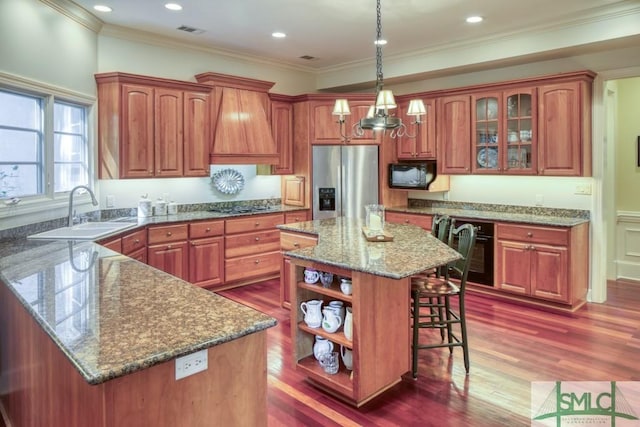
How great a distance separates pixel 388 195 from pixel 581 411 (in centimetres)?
372

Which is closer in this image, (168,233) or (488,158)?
(168,233)

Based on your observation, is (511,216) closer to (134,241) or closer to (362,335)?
(362,335)

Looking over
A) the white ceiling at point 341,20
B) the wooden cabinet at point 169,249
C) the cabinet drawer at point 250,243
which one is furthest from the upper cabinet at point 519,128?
the wooden cabinet at point 169,249

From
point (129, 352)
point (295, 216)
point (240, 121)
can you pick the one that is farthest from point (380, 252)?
point (240, 121)

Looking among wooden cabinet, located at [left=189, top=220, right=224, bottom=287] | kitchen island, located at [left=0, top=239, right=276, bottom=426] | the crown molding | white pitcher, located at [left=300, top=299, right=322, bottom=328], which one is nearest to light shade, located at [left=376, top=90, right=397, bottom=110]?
white pitcher, located at [left=300, top=299, right=322, bottom=328]

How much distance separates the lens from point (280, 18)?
4.36 m

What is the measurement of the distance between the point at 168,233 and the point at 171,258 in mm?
270

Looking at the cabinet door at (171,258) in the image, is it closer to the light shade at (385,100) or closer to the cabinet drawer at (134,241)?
the cabinet drawer at (134,241)

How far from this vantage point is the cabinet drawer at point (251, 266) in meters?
5.23

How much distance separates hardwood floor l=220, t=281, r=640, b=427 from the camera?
260 centimetres

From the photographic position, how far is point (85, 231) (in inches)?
149

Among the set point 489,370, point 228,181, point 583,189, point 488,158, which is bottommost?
point 489,370

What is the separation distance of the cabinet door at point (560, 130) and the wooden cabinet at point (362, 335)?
2724 mm

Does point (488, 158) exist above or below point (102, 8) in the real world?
below
